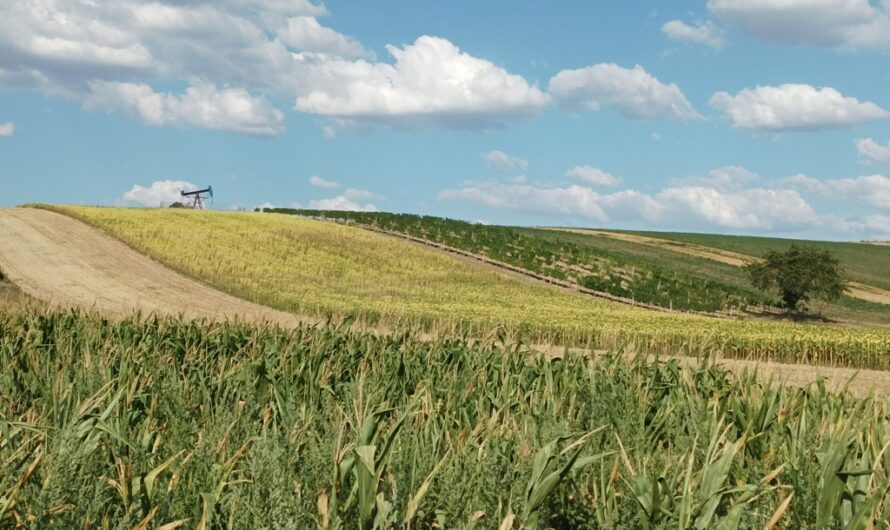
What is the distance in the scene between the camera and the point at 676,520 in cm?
443

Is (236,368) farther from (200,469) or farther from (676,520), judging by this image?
(676,520)

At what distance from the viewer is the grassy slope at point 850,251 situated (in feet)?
312

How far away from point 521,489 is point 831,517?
1.68 meters

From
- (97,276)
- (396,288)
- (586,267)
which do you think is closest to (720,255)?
(586,267)

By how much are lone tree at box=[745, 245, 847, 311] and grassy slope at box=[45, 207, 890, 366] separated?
540 inches

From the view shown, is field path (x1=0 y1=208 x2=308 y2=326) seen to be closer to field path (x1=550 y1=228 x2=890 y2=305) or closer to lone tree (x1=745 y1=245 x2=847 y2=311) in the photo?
lone tree (x1=745 y1=245 x2=847 y2=311)

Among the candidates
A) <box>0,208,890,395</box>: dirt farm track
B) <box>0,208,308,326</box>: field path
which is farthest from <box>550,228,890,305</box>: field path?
<box>0,208,308,326</box>: field path

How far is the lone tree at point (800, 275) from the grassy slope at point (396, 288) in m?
13.7

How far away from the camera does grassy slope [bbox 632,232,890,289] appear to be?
95125 millimetres

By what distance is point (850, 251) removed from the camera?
380 feet

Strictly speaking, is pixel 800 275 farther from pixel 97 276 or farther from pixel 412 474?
pixel 412 474

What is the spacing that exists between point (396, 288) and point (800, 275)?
27080mm

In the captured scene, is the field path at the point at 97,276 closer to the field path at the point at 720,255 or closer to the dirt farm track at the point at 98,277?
the dirt farm track at the point at 98,277

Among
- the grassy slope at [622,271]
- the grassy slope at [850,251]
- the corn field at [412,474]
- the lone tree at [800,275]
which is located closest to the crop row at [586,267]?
the grassy slope at [622,271]
